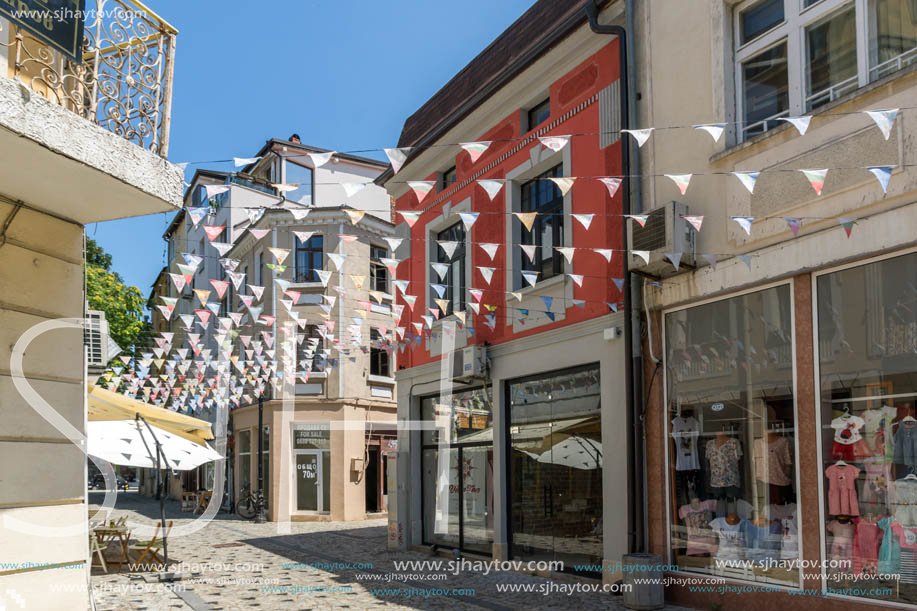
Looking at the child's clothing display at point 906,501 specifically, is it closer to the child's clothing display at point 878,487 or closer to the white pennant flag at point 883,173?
the child's clothing display at point 878,487

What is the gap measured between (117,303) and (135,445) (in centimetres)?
1534

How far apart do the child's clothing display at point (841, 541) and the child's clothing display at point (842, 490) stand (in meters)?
0.11

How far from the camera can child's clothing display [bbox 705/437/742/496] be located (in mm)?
8750

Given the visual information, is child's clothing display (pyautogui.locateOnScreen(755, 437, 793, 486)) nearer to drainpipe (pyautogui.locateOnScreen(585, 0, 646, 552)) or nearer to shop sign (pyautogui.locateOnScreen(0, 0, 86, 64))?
drainpipe (pyautogui.locateOnScreen(585, 0, 646, 552))

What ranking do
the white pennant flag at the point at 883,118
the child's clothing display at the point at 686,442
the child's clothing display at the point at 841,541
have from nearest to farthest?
1. the white pennant flag at the point at 883,118
2. the child's clothing display at the point at 841,541
3. the child's clothing display at the point at 686,442

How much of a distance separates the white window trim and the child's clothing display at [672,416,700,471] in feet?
10.8

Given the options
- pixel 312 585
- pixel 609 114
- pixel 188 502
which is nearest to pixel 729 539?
pixel 609 114

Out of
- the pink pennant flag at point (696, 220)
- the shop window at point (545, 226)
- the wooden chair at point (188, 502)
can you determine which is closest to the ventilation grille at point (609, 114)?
the shop window at point (545, 226)

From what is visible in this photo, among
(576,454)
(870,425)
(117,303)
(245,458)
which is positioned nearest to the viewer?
(870,425)

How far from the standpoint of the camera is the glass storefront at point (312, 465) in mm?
25781

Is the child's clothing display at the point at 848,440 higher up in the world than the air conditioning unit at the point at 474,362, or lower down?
lower down

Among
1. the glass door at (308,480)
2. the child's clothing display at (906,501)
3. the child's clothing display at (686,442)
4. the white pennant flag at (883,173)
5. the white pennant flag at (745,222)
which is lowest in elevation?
the glass door at (308,480)

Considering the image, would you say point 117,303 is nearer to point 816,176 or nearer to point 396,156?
point 396,156

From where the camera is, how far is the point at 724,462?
8.90m
